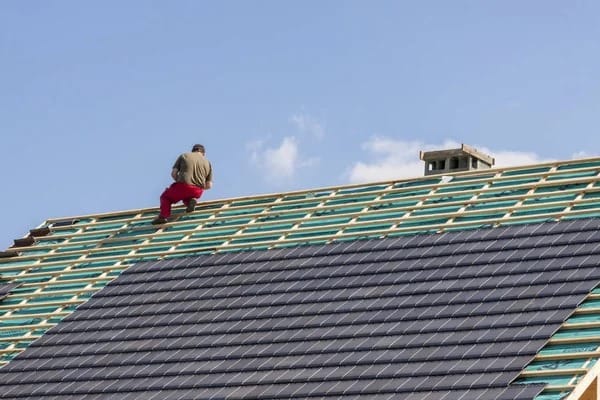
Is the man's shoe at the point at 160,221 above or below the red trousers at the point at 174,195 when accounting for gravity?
below

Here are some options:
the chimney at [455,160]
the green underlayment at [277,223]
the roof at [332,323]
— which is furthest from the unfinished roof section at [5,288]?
the chimney at [455,160]

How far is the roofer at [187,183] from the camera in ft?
86.4

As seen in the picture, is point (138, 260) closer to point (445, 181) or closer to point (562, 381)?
point (445, 181)

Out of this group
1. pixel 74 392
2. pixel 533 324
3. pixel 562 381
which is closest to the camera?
pixel 562 381

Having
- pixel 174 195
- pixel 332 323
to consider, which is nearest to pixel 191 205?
pixel 174 195

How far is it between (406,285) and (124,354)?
392 centimetres

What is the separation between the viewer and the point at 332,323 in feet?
68.1

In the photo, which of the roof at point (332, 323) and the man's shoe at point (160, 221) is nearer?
the roof at point (332, 323)

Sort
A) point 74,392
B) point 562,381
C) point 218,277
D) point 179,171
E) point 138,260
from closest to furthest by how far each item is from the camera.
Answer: point 562,381, point 74,392, point 218,277, point 138,260, point 179,171

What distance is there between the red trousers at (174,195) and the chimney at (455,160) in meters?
3.82

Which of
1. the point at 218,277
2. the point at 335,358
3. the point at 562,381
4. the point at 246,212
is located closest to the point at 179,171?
the point at 246,212

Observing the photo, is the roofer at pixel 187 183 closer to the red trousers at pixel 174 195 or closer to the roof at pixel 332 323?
the red trousers at pixel 174 195

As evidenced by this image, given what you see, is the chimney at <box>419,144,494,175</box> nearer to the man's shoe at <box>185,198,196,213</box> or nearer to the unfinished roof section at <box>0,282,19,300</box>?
the man's shoe at <box>185,198,196,213</box>

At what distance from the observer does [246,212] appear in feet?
84.7
